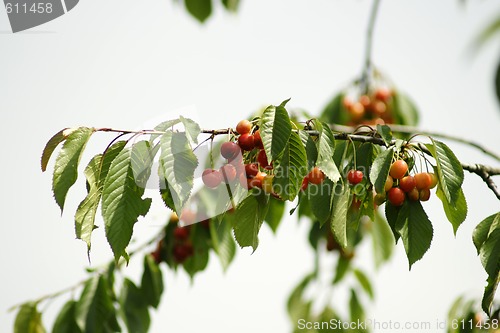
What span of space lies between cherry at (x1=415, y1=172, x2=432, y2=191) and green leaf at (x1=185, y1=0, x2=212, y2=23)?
1.86 m

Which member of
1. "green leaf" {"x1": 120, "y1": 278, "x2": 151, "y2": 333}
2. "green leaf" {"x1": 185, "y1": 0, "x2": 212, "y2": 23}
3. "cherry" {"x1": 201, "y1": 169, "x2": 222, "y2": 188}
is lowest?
"green leaf" {"x1": 120, "y1": 278, "x2": 151, "y2": 333}

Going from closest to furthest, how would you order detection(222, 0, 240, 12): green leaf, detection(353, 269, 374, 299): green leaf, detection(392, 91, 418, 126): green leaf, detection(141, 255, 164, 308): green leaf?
detection(222, 0, 240, 12): green leaf < detection(141, 255, 164, 308): green leaf < detection(392, 91, 418, 126): green leaf < detection(353, 269, 374, 299): green leaf

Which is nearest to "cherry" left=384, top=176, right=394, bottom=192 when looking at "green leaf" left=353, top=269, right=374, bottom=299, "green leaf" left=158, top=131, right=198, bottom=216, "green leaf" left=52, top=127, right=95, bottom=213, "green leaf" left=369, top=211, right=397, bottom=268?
"green leaf" left=158, top=131, right=198, bottom=216

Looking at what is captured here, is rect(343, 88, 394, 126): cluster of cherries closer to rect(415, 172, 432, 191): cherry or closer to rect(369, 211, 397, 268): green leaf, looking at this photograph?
rect(369, 211, 397, 268): green leaf

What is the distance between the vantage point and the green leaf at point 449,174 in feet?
7.14

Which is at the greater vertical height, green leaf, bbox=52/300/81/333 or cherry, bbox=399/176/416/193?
cherry, bbox=399/176/416/193

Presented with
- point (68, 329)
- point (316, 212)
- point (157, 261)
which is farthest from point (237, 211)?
point (157, 261)

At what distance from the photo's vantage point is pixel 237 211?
2223 mm

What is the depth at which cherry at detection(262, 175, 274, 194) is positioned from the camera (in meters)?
2.20

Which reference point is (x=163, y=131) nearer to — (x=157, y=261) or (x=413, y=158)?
(x=413, y=158)

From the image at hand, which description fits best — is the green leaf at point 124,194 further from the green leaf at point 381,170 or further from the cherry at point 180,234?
the cherry at point 180,234

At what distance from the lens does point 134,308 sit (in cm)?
402

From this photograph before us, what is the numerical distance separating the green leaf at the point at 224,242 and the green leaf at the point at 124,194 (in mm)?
1778

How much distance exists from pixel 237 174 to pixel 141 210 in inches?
13.6
